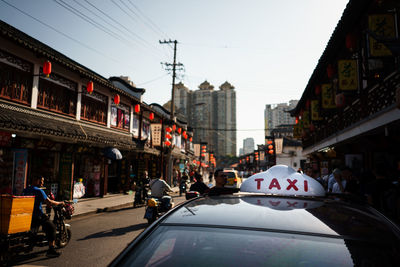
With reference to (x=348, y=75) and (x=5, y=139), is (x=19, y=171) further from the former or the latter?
(x=348, y=75)

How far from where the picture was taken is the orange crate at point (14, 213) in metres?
4.76

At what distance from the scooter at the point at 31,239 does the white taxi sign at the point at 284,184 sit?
4.36 metres

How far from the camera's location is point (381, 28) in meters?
9.22

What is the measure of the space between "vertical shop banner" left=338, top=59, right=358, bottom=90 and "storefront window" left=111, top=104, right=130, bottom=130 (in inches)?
540

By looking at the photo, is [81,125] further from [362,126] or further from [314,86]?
[314,86]

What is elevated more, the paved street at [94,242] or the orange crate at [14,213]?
the orange crate at [14,213]

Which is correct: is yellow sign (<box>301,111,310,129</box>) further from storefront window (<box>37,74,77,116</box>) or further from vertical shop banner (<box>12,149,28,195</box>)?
vertical shop banner (<box>12,149,28,195</box>)

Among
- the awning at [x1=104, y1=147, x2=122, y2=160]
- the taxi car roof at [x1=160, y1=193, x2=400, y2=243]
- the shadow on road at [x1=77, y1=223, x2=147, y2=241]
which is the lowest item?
the shadow on road at [x1=77, y1=223, x2=147, y2=241]

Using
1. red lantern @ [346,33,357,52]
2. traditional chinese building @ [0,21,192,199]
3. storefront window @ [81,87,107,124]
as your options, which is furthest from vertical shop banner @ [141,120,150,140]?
red lantern @ [346,33,357,52]

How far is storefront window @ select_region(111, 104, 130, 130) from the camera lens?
730 inches

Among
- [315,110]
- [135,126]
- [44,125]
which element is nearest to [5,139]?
[44,125]

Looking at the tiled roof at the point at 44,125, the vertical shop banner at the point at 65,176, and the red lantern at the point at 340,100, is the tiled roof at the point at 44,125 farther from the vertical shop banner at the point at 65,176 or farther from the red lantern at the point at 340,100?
the red lantern at the point at 340,100

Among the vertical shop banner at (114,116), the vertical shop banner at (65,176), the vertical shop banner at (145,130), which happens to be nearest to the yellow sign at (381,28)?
the vertical shop banner at (65,176)

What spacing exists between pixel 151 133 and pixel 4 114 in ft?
47.2
